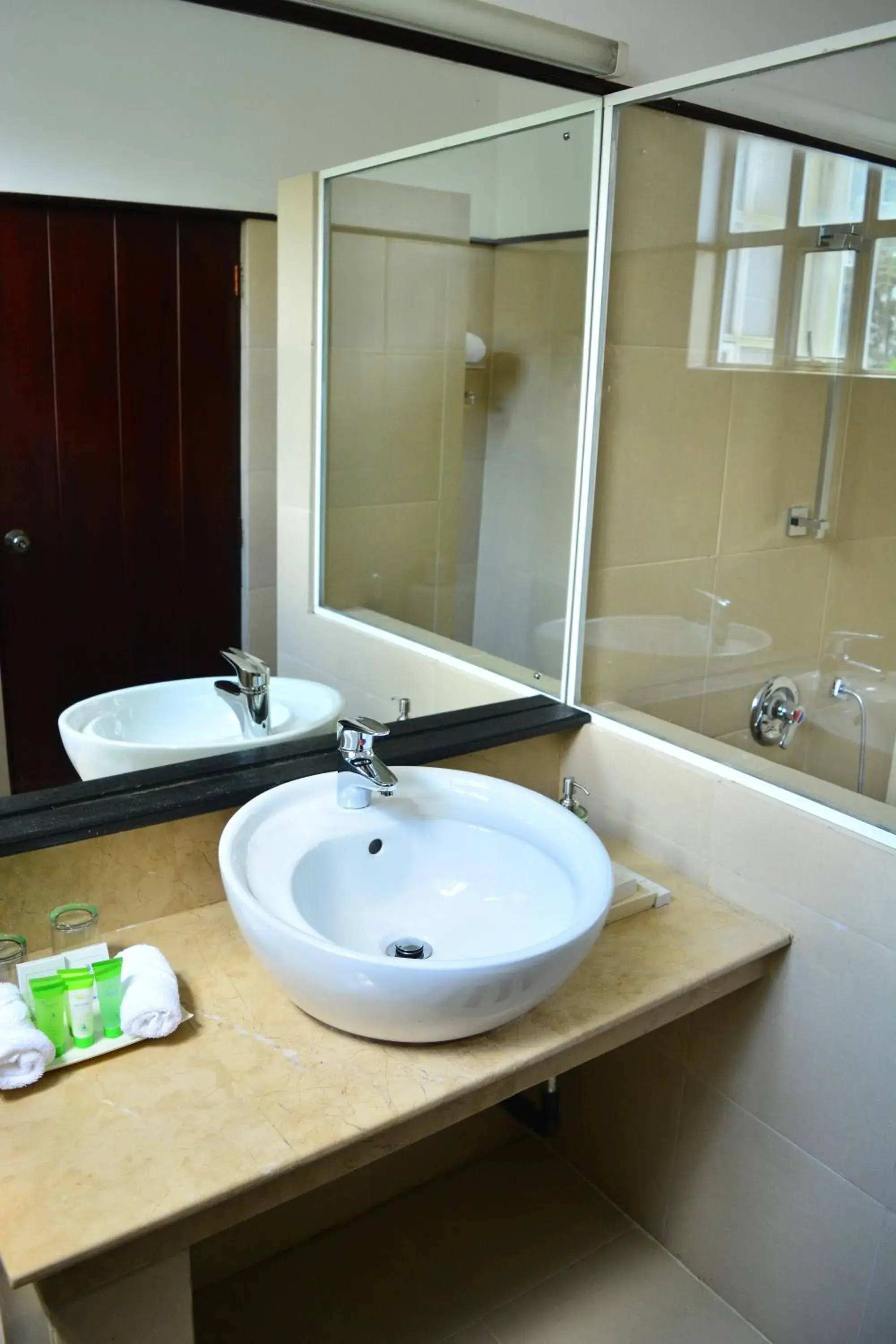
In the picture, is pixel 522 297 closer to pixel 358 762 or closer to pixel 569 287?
pixel 569 287

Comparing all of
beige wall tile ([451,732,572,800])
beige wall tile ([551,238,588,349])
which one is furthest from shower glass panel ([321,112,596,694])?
beige wall tile ([451,732,572,800])

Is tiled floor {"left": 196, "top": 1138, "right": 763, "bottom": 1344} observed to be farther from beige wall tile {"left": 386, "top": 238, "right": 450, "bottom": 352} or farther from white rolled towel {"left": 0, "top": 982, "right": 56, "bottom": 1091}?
beige wall tile {"left": 386, "top": 238, "right": 450, "bottom": 352}

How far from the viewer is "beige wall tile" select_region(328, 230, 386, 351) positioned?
5.37 feet

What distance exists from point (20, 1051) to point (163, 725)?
20.3 inches

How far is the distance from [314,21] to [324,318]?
397 mm

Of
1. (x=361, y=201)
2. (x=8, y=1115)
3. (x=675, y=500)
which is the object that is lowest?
(x=8, y=1115)

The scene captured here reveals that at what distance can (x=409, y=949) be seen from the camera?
4.47 ft

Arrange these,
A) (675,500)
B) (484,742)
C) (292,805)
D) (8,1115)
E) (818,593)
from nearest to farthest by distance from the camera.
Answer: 1. (8,1115)
2. (292,805)
3. (484,742)
4. (675,500)
5. (818,593)

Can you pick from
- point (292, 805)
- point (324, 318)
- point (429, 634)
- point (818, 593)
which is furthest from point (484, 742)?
point (818, 593)

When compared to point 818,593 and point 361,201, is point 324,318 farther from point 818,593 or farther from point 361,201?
point 818,593

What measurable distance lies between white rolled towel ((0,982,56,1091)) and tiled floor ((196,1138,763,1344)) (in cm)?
80

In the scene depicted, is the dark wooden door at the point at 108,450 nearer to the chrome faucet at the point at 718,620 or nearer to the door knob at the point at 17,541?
the door knob at the point at 17,541

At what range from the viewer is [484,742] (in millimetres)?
1729

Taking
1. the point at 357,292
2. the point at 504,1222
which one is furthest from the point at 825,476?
the point at 504,1222
